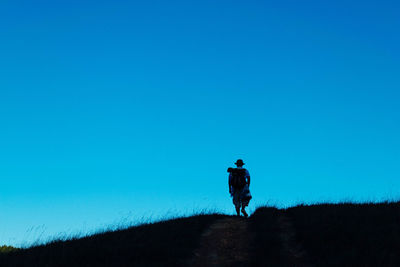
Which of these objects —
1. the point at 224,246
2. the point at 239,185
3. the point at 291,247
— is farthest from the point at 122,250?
the point at 239,185

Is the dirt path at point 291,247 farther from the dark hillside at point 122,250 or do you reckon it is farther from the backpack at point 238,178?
the backpack at point 238,178

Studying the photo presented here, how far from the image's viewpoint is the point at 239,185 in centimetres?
2083

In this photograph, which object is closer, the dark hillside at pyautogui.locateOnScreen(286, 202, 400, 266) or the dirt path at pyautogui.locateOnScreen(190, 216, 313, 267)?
the dark hillside at pyautogui.locateOnScreen(286, 202, 400, 266)

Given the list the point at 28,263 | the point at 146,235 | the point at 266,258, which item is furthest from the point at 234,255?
the point at 28,263

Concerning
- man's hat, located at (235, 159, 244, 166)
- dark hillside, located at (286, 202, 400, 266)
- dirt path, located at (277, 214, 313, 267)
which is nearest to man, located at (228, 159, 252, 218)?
man's hat, located at (235, 159, 244, 166)

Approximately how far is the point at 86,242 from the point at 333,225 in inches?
362

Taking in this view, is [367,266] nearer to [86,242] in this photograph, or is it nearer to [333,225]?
[333,225]

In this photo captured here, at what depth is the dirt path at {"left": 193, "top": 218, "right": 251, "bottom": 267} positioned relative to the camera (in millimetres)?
13242

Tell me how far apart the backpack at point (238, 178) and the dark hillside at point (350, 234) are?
2.76 m

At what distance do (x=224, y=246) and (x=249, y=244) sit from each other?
94 centimetres

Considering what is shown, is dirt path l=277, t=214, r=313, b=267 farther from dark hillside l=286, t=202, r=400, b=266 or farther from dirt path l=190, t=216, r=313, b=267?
dark hillside l=286, t=202, r=400, b=266

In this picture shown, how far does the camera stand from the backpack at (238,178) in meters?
20.8

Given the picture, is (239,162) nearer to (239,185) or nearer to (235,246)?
(239,185)

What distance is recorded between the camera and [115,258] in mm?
13102
